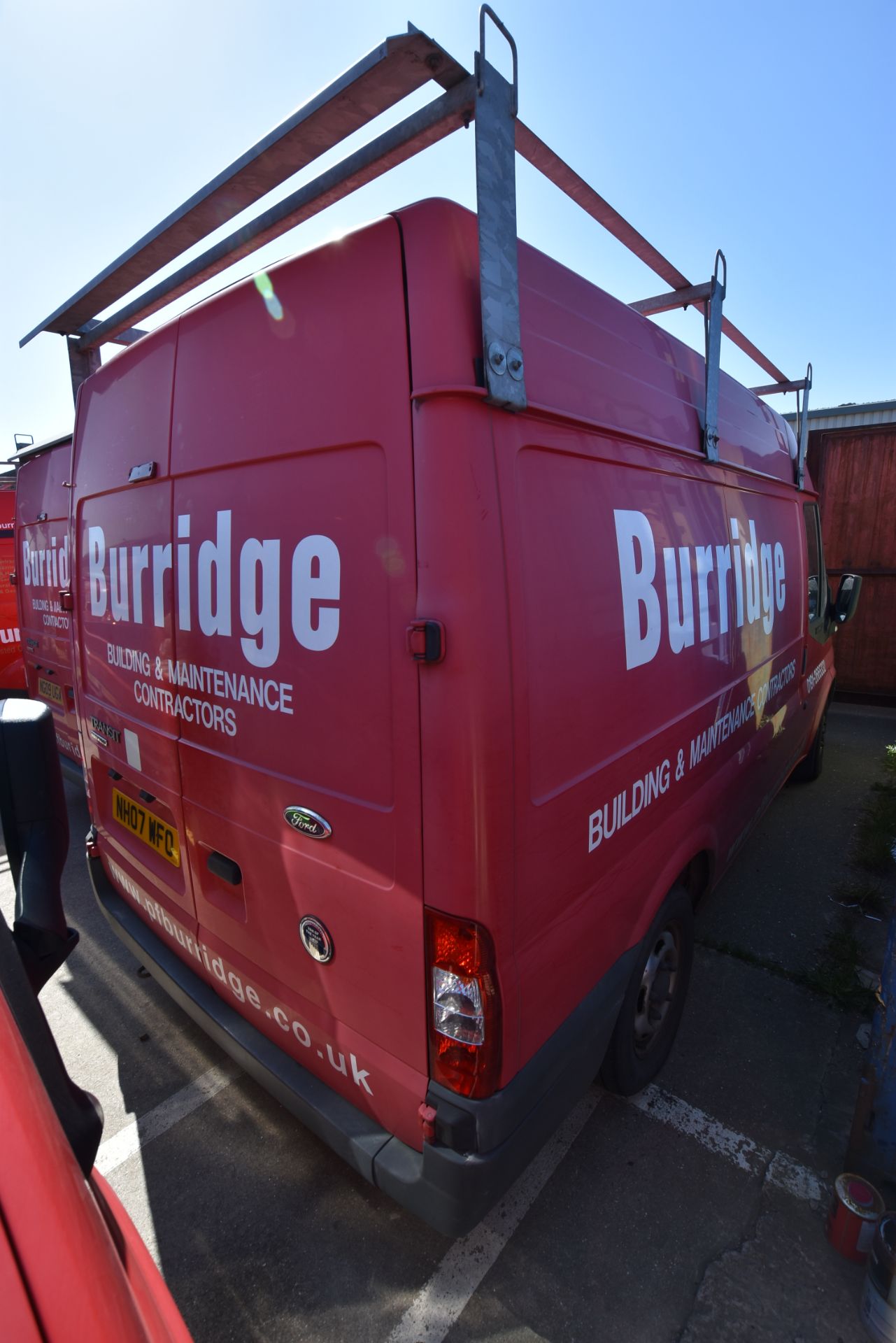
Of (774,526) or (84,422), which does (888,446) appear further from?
(84,422)

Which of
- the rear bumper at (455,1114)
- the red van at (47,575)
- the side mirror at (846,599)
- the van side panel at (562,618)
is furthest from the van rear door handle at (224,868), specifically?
the side mirror at (846,599)

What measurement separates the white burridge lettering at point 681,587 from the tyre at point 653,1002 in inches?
40.0

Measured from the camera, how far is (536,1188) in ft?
6.67

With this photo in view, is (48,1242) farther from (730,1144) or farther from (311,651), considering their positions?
(730,1144)

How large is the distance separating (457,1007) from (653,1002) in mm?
1365

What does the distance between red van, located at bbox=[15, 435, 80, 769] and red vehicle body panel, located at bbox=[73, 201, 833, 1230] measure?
245 centimetres

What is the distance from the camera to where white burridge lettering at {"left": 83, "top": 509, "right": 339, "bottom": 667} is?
1489 mm

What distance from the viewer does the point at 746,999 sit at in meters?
2.91

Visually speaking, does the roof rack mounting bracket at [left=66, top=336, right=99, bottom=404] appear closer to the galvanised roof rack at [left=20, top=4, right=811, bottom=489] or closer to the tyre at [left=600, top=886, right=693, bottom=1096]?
the galvanised roof rack at [left=20, top=4, right=811, bottom=489]

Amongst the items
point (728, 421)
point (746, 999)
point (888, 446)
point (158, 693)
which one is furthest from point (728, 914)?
point (888, 446)

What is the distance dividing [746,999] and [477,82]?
3418mm

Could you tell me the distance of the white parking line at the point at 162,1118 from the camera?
A: 7.09ft

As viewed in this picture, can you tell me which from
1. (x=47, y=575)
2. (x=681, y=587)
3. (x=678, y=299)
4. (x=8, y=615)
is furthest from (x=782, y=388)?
(x=8, y=615)

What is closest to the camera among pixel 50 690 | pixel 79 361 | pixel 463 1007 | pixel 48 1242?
pixel 48 1242
